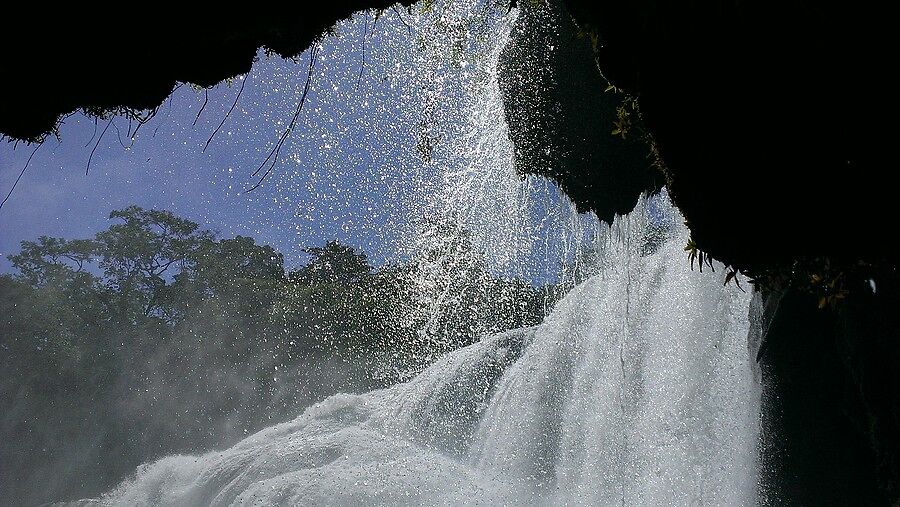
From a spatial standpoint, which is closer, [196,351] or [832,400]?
[832,400]

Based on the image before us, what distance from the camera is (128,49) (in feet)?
11.5

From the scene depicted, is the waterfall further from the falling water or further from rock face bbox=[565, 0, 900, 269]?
rock face bbox=[565, 0, 900, 269]

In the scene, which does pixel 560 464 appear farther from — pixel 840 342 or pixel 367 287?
pixel 367 287

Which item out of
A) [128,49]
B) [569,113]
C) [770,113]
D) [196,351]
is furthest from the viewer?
[196,351]

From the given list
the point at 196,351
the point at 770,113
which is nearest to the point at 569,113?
the point at 770,113

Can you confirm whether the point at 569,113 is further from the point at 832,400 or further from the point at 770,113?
the point at 770,113

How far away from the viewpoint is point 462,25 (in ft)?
31.1

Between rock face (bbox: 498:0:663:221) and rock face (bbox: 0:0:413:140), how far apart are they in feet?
15.5

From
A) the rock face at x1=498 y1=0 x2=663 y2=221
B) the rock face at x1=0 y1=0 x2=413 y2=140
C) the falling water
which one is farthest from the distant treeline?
the rock face at x1=0 y1=0 x2=413 y2=140

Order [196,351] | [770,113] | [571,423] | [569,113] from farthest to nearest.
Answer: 1. [196,351]
2. [571,423]
3. [569,113]
4. [770,113]

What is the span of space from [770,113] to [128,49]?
11.4 ft

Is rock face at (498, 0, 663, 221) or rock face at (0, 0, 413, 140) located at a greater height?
rock face at (498, 0, 663, 221)

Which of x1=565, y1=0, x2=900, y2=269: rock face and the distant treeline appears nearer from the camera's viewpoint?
x1=565, y1=0, x2=900, y2=269: rock face

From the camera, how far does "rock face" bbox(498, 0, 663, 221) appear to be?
833 cm
